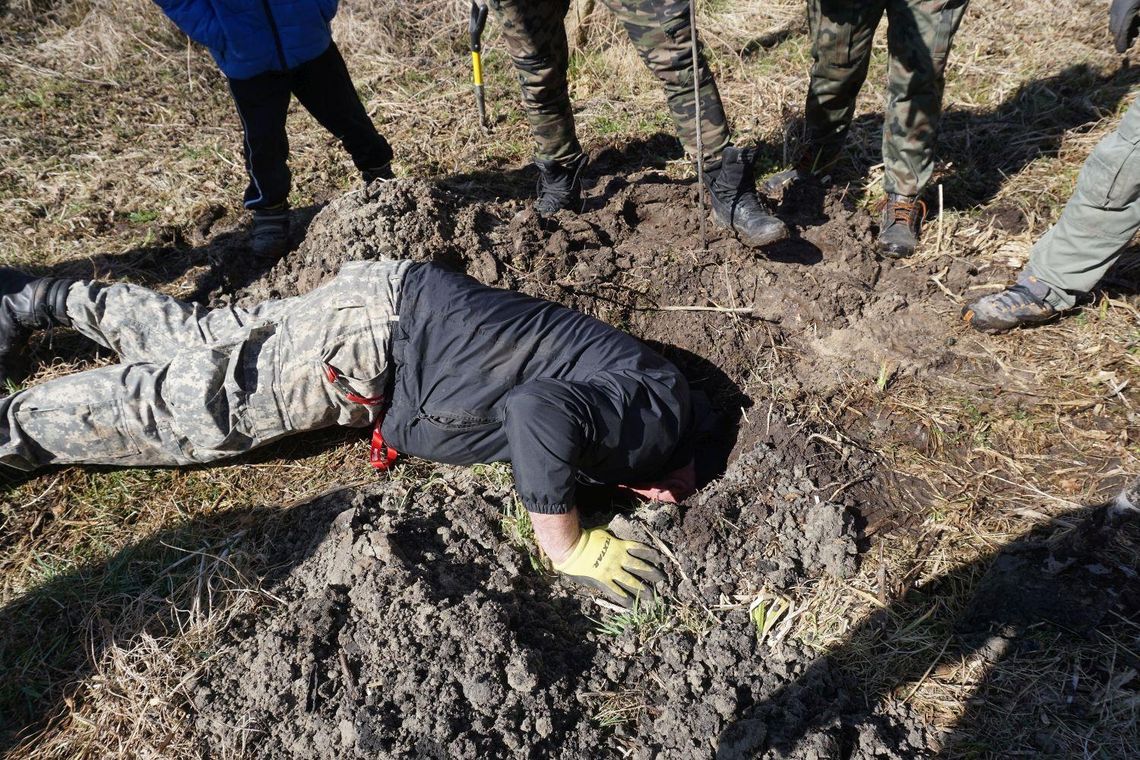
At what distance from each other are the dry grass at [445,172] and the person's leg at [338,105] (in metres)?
0.45

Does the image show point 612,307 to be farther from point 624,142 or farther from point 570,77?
point 570,77

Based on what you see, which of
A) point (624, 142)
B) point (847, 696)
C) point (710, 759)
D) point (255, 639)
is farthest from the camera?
point (624, 142)

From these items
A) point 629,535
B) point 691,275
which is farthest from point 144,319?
point 691,275

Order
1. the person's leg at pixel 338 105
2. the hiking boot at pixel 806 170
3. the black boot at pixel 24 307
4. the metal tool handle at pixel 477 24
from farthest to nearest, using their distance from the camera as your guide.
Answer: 1. the metal tool handle at pixel 477 24
2. the hiking boot at pixel 806 170
3. the person's leg at pixel 338 105
4. the black boot at pixel 24 307

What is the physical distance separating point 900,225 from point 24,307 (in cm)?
409

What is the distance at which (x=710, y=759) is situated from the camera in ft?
6.78

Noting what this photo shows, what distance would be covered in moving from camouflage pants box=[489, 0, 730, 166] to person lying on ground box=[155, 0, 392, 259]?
36.7 inches

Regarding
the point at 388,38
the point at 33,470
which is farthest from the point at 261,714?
the point at 388,38

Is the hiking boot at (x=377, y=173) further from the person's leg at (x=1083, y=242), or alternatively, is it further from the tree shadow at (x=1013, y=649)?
the tree shadow at (x=1013, y=649)

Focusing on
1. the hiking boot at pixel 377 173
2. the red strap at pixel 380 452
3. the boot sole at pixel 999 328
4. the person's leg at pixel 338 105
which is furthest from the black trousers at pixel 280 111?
the boot sole at pixel 999 328

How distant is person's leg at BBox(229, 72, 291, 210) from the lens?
3.71m

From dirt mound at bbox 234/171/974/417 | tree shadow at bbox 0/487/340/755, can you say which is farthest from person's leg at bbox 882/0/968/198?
tree shadow at bbox 0/487/340/755

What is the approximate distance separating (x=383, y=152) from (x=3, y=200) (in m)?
2.39

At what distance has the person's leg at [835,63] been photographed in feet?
12.0
